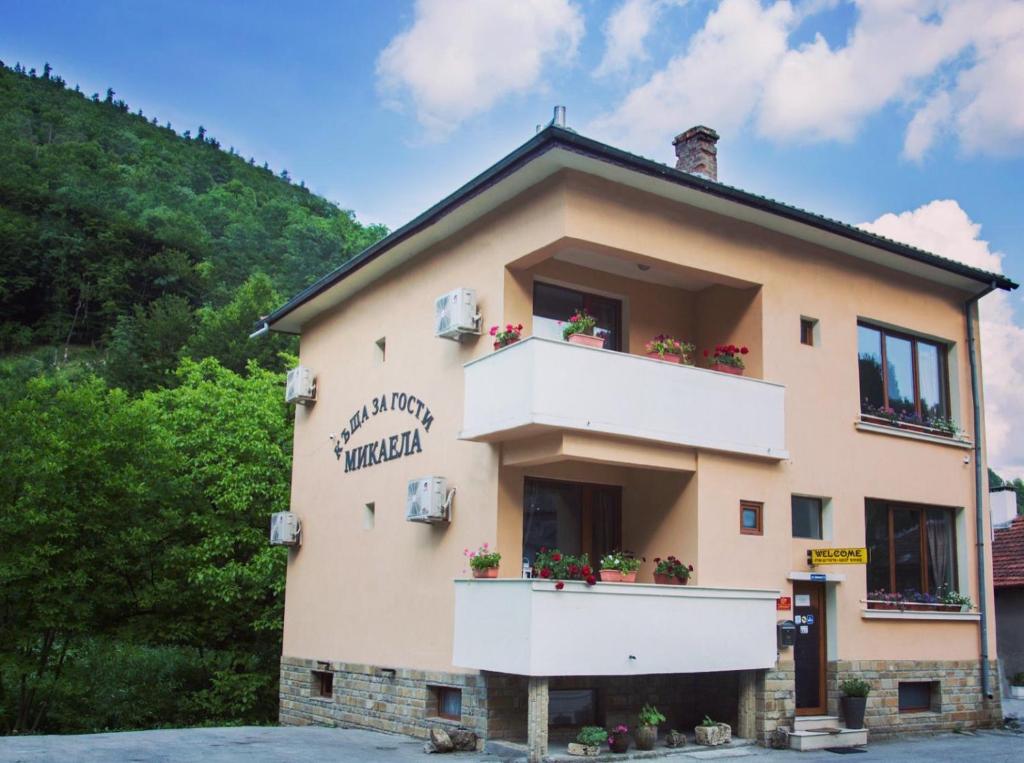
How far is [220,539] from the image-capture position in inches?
863

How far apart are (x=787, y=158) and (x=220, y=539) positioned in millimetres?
14355

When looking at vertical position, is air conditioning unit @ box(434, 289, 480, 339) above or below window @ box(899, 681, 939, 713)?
above

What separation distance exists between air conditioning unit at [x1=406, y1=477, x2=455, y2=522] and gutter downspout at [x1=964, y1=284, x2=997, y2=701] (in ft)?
28.8

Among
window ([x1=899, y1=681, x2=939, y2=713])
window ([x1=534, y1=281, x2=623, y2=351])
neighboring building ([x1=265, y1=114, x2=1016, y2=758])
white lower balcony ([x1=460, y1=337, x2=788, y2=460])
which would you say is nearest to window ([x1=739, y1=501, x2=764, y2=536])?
neighboring building ([x1=265, y1=114, x2=1016, y2=758])

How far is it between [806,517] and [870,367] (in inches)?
115

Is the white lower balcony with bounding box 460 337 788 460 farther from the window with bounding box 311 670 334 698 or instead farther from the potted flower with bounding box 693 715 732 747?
the window with bounding box 311 670 334 698

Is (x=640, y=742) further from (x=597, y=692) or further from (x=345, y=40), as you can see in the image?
(x=345, y=40)

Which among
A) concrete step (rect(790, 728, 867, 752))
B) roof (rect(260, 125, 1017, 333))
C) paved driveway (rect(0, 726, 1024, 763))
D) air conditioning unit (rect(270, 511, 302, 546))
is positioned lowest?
paved driveway (rect(0, 726, 1024, 763))

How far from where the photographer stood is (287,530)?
18031 millimetres

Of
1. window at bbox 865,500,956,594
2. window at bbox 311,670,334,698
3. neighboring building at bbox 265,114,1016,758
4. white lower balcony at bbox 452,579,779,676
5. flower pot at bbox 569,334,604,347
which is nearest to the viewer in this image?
white lower balcony at bbox 452,579,779,676

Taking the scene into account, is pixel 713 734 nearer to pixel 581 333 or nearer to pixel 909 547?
pixel 581 333

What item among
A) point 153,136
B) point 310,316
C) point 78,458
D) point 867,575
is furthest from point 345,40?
point 153,136

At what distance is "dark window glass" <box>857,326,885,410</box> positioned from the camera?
1545 cm

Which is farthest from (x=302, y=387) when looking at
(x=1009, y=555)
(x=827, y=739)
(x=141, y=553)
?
(x=1009, y=555)
